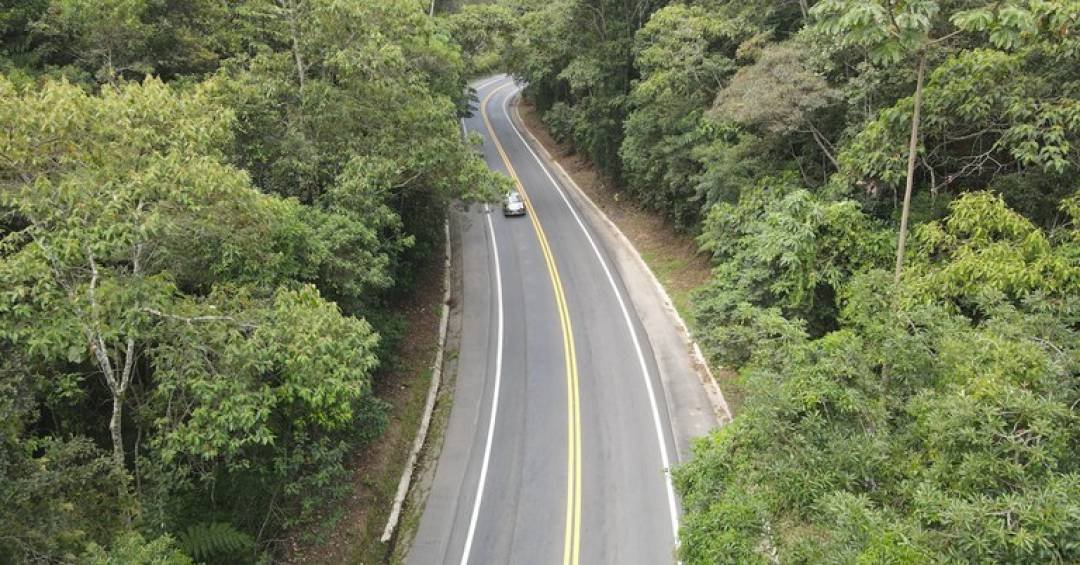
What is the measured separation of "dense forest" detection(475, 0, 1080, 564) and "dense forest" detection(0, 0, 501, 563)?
7100 mm

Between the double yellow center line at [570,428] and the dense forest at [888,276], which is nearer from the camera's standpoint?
the dense forest at [888,276]

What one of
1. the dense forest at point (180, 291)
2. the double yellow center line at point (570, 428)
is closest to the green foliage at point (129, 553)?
the dense forest at point (180, 291)

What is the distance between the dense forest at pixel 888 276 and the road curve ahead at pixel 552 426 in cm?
345

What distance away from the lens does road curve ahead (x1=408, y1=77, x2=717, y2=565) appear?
14445 millimetres

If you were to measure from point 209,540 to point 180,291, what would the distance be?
4363 millimetres

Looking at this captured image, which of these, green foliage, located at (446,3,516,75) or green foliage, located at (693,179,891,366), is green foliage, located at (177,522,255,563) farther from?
green foliage, located at (446,3,516,75)

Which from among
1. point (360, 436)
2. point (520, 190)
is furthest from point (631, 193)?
point (360, 436)

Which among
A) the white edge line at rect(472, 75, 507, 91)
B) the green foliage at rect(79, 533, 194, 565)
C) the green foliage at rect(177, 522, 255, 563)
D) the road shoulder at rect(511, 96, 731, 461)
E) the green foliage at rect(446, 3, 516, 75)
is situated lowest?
the road shoulder at rect(511, 96, 731, 461)

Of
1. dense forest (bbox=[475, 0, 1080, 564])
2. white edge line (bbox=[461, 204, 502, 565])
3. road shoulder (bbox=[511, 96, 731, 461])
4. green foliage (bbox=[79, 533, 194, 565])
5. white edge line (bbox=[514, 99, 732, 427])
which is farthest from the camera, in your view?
white edge line (bbox=[514, 99, 732, 427])

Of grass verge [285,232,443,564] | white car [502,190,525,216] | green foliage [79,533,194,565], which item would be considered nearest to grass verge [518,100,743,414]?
white car [502,190,525,216]

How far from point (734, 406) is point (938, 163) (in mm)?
8075

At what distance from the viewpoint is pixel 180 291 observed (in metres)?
11.2

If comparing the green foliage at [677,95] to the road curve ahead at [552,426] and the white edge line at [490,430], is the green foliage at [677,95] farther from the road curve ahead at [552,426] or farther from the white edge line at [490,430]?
the white edge line at [490,430]

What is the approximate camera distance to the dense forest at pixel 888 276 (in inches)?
274
